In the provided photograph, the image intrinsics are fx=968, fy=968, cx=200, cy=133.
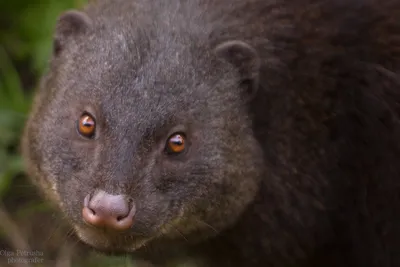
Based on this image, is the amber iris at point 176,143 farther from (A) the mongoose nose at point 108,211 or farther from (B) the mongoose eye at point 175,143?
(A) the mongoose nose at point 108,211

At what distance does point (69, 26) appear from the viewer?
192 inches

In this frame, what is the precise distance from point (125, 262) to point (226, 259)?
1408 millimetres

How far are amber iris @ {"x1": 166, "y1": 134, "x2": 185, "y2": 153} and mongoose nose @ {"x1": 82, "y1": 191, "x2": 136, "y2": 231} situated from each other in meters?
0.37

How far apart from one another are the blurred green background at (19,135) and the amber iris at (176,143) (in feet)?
6.61

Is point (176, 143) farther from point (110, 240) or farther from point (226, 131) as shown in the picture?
point (110, 240)

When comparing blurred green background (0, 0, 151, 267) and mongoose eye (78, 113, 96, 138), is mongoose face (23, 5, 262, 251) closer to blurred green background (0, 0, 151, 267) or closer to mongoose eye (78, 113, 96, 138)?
mongoose eye (78, 113, 96, 138)

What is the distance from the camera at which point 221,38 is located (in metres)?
4.82

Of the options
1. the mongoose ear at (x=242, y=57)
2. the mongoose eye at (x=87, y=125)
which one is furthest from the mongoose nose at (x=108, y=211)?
the mongoose ear at (x=242, y=57)

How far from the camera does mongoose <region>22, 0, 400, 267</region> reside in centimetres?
446

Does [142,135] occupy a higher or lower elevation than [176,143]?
higher

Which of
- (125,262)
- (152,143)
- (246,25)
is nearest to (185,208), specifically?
(152,143)

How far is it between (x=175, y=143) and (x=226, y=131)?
31cm

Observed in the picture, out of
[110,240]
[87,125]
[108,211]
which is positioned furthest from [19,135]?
[108,211]

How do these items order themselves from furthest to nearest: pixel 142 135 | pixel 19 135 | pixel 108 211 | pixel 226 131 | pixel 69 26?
1. pixel 19 135
2. pixel 69 26
3. pixel 226 131
4. pixel 142 135
5. pixel 108 211
